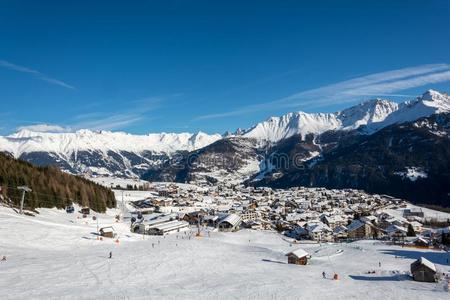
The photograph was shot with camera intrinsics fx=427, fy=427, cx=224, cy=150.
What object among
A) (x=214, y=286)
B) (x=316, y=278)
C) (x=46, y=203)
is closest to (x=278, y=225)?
(x=46, y=203)

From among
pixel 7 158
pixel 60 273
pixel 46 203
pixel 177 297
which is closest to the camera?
pixel 177 297

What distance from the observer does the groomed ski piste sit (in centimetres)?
3753

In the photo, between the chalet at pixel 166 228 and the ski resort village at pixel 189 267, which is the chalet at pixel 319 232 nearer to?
the ski resort village at pixel 189 267

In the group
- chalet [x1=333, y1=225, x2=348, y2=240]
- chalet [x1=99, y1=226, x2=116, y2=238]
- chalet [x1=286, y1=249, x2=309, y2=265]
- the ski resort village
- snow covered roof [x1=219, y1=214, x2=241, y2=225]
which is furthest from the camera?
snow covered roof [x1=219, y1=214, x2=241, y2=225]

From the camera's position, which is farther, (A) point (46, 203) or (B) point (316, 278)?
(A) point (46, 203)

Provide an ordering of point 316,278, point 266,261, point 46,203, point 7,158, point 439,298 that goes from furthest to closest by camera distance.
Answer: point 7,158 → point 46,203 → point 266,261 → point 316,278 → point 439,298

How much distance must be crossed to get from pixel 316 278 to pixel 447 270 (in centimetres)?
2091

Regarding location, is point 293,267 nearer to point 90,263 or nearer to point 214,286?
point 214,286

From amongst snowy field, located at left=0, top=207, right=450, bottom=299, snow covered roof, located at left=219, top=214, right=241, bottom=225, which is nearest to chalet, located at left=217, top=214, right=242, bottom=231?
snow covered roof, located at left=219, top=214, right=241, bottom=225

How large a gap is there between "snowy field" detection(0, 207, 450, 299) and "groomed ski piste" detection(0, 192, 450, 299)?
88 millimetres

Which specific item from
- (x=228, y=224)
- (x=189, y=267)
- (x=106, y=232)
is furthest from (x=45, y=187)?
(x=189, y=267)

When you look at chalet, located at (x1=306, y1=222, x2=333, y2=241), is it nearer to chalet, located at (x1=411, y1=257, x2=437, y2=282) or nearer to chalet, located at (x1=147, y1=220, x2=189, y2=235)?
chalet, located at (x1=147, y1=220, x2=189, y2=235)

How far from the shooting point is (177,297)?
35312 millimetres

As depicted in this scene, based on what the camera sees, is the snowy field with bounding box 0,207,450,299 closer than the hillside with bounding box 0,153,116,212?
Yes
